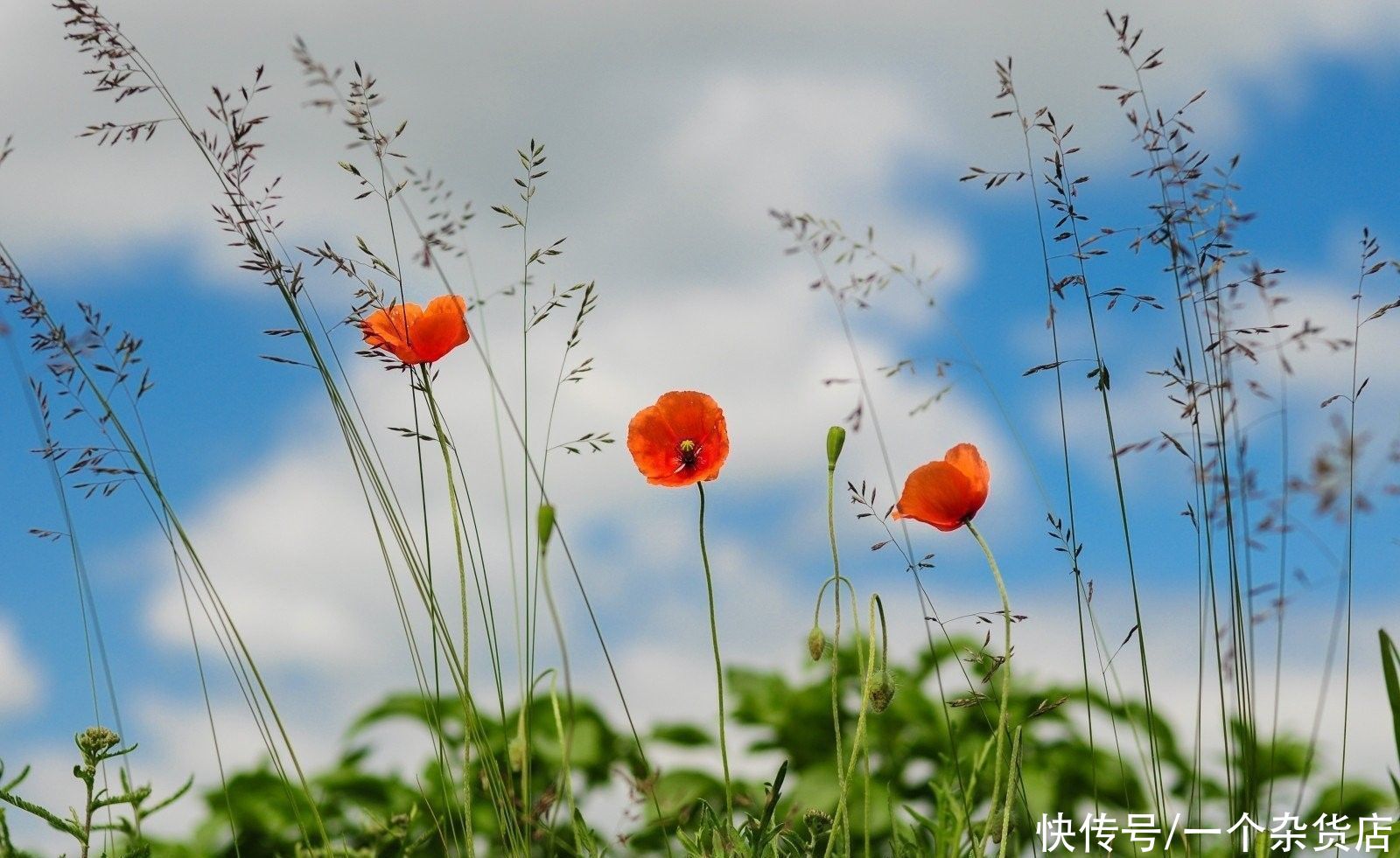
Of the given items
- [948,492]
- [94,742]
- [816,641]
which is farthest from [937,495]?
[94,742]

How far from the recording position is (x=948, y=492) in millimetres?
1444

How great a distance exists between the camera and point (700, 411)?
153 cm

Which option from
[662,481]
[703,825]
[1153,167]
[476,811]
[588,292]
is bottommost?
[476,811]

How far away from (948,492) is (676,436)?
0.32 m

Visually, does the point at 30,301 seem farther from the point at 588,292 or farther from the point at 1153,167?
the point at 1153,167

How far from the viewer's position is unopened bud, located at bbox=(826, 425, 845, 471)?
1459 millimetres

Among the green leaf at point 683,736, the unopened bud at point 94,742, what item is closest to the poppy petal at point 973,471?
the unopened bud at point 94,742

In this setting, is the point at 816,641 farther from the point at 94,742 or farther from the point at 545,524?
the point at 94,742

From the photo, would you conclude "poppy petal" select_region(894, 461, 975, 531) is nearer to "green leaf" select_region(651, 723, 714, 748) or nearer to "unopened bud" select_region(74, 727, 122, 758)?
"unopened bud" select_region(74, 727, 122, 758)

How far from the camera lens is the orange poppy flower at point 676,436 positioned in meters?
1.51

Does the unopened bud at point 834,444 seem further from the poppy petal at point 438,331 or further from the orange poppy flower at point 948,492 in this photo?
the poppy petal at point 438,331

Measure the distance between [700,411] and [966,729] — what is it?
1.59m

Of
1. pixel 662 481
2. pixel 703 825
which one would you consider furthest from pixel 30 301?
pixel 703 825

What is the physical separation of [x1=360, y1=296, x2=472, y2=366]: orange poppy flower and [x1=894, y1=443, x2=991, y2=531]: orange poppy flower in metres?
0.58
